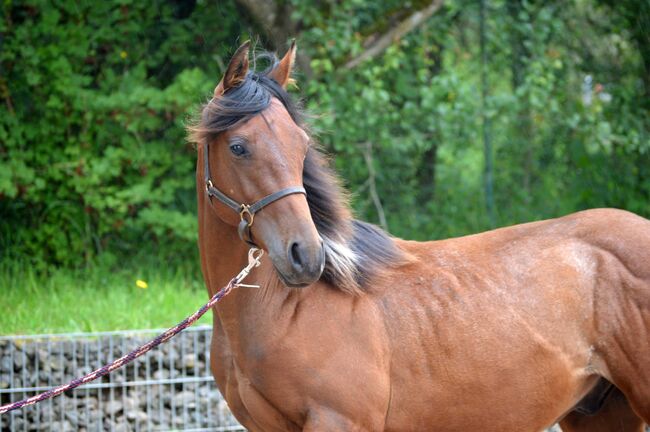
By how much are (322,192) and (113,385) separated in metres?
2.85

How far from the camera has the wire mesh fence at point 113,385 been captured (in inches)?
221

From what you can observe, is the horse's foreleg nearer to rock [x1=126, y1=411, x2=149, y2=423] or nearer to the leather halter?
the leather halter

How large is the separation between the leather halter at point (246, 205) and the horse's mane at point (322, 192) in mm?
211

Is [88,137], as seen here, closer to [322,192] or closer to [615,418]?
[322,192]

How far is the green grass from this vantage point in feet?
20.8

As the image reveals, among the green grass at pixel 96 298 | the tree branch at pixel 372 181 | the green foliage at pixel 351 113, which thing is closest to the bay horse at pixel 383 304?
the green grass at pixel 96 298

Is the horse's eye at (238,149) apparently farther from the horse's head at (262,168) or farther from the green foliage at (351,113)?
the green foliage at (351,113)

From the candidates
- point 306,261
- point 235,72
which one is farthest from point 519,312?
point 235,72

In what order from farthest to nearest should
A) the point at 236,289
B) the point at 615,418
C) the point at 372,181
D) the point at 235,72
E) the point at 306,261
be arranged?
the point at 372,181 < the point at 615,418 < the point at 236,289 < the point at 235,72 < the point at 306,261

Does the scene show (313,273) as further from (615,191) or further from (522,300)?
(615,191)

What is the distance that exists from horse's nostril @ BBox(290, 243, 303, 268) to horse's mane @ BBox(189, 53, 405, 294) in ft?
1.33

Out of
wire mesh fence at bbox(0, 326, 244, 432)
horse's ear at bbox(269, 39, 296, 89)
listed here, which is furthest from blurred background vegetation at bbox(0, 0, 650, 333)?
horse's ear at bbox(269, 39, 296, 89)

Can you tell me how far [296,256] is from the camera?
3.06 meters

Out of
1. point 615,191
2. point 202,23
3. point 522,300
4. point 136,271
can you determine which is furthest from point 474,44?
point 522,300
